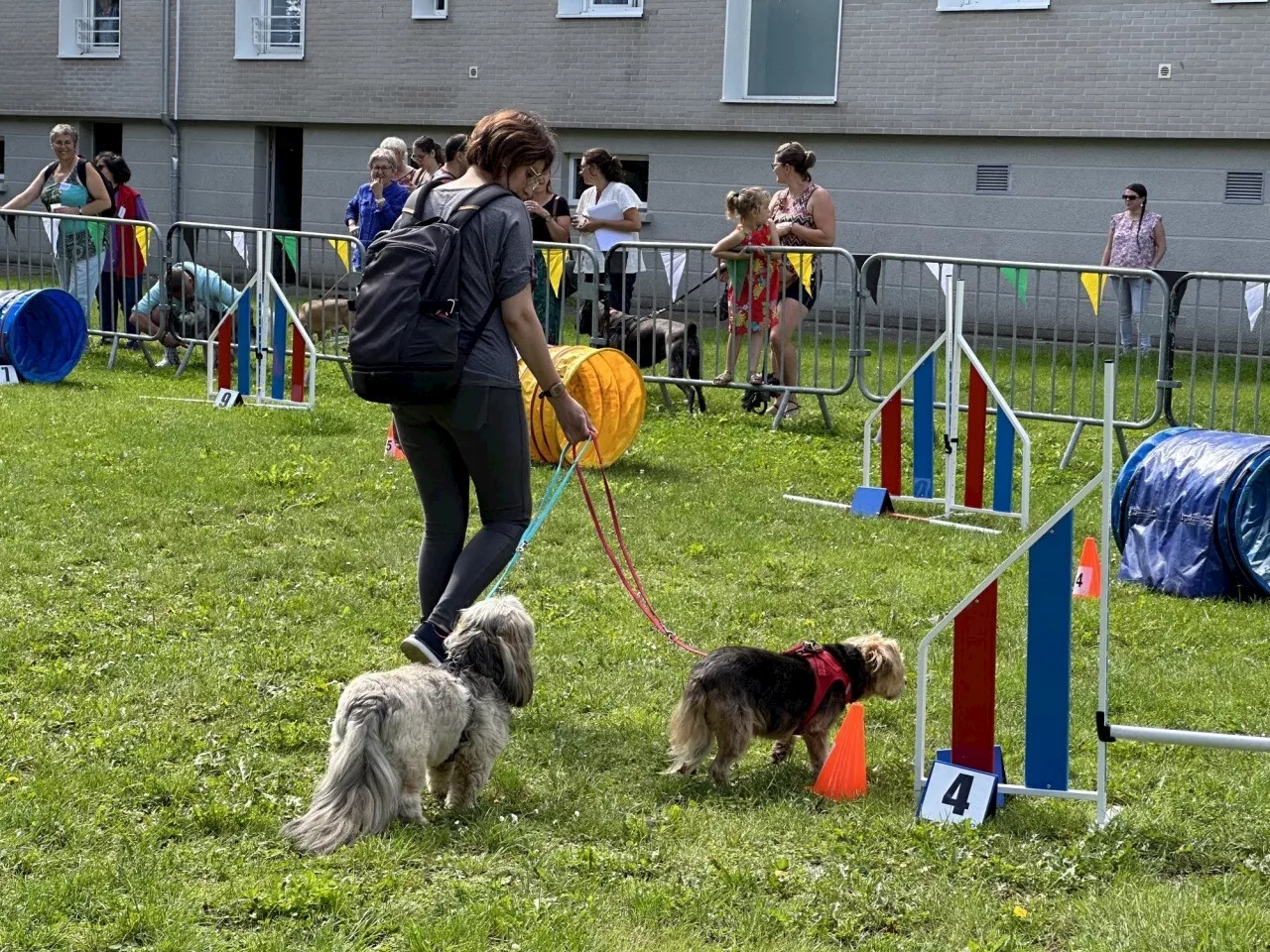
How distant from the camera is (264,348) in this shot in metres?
12.5

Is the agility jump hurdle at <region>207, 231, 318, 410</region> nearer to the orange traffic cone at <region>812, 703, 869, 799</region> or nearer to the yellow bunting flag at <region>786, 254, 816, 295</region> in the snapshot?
the yellow bunting flag at <region>786, 254, 816, 295</region>

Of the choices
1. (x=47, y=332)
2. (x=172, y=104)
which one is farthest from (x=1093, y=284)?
(x=172, y=104)

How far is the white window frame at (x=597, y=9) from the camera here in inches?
894

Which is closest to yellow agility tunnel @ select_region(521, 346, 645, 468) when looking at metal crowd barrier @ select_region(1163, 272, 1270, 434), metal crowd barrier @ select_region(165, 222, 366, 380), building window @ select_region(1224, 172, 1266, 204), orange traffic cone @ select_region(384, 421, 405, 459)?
orange traffic cone @ select_region(384, 421, 405, 459)

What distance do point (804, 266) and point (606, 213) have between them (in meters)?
2.71

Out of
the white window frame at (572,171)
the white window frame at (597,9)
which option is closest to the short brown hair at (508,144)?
the white window frame at (597,9)

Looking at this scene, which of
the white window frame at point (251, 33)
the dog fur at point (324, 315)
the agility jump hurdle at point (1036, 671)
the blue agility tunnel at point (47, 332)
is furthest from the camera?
the white window frame at point (251, 33)

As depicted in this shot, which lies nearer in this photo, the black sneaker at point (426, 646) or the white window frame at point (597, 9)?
the black sneaker at point (426, 646)

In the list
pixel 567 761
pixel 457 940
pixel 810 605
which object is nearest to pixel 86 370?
pixel 810 605

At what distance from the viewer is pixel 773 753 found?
5578mm

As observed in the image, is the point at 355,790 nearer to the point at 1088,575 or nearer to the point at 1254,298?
the point at 1088,575

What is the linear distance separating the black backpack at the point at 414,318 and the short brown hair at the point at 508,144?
195 mm

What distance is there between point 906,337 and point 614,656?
8.93 metres

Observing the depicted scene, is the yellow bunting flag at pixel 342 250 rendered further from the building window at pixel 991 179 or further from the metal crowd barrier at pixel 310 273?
the building window at pixel 991 179
